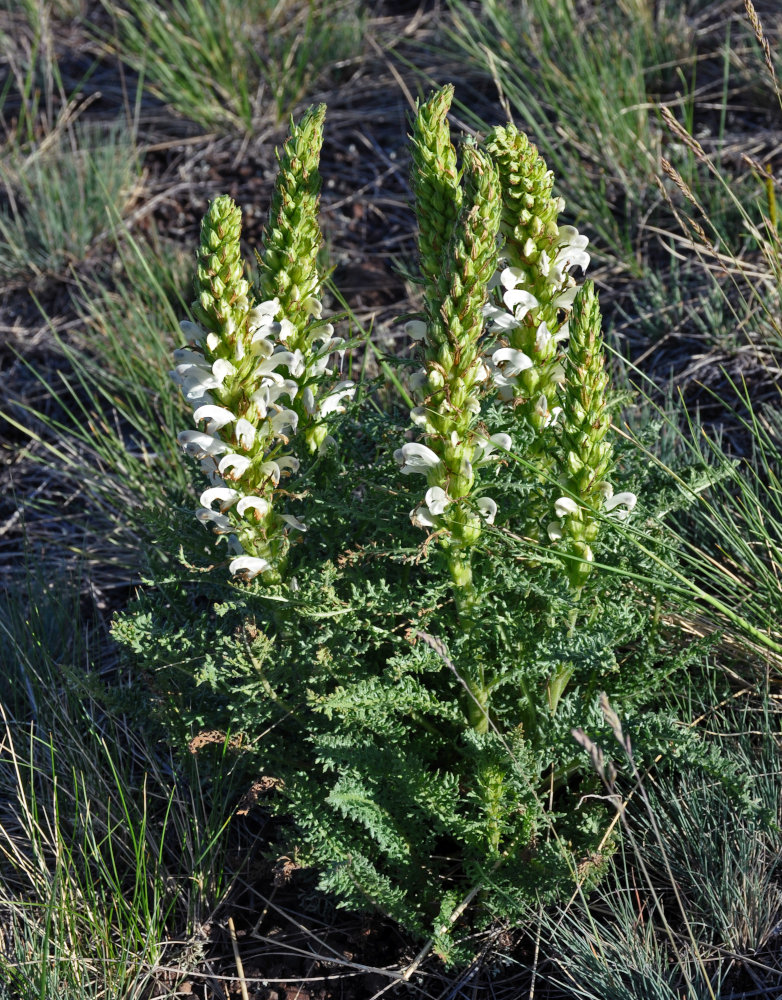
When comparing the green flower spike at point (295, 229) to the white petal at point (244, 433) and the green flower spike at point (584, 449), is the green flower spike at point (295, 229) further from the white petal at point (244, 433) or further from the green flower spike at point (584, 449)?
the green flower spike at point (584, 449)

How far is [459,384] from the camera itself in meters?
1.70

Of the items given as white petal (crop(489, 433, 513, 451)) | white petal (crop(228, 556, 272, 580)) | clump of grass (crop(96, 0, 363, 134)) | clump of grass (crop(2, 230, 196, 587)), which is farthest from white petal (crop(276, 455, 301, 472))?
clump of grass (crop(96, 0, 363, 134))

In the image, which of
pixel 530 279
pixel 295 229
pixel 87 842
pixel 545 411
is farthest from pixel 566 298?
pixel 87 842

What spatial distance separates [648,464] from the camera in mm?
2398

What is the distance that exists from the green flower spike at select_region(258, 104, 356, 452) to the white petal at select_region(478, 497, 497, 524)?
406 mm

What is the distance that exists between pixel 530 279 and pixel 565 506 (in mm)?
466

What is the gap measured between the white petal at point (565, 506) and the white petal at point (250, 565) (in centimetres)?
62

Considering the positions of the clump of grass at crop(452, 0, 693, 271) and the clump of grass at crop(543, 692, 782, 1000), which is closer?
the clump of grass at crop(543, 692, 782, 1000)

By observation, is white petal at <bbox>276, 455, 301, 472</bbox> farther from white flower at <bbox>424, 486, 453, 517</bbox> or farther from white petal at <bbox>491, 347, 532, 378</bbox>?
white petal at <bbox>491, 347, 532, 378</bbox>

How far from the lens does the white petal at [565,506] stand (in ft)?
6.14

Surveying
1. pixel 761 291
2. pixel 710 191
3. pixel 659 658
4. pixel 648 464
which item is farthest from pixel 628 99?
pixel 659 658

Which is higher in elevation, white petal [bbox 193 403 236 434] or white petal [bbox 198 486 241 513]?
white petal [bbox 193 403 236 434]

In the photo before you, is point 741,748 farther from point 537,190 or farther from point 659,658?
point 537,190

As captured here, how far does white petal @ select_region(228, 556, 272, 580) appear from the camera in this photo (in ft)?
6.27
